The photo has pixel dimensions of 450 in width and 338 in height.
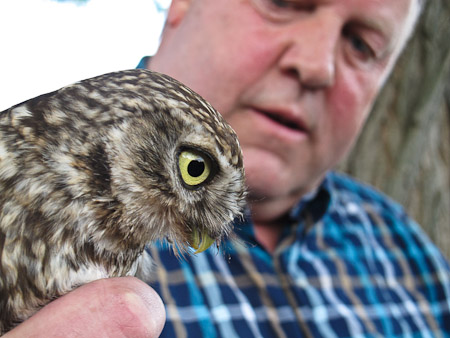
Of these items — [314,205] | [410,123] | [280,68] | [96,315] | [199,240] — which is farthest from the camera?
[410,123]

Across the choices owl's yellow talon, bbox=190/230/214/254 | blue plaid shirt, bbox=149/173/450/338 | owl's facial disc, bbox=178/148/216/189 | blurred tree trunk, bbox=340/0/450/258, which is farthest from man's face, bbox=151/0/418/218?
blurred tree trunk, bbox=340/0/450/258

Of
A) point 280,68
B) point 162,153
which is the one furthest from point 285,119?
point 162,153

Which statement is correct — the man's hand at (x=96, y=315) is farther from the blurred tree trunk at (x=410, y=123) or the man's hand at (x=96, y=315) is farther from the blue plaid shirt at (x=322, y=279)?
the blurred tree trunk at (x=410, y=123)

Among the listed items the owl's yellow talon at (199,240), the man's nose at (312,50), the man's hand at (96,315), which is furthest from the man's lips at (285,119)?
the man's hand at (96,315)

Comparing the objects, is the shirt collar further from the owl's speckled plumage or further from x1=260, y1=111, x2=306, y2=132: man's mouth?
the owl's speckled plumage

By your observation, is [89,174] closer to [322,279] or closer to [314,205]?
[322,279]

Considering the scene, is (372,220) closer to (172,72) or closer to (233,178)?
(172,72)

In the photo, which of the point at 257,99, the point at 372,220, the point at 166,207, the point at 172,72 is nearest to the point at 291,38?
the point at 257,99
